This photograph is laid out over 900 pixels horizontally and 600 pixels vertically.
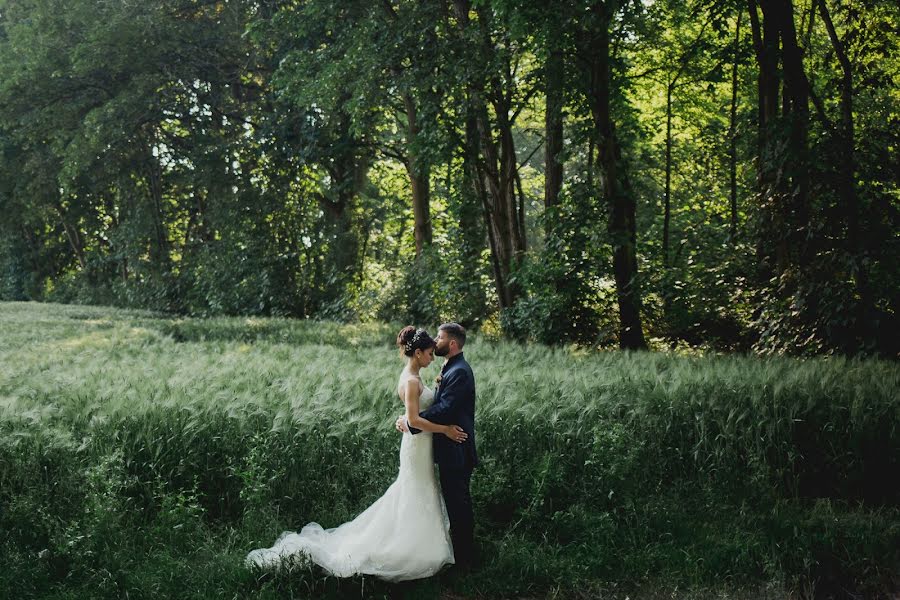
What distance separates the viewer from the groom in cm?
562

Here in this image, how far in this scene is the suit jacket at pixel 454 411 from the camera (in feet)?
18.4

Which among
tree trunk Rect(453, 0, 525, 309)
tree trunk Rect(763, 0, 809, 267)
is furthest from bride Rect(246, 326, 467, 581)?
tree trunk Rect(453, 0, 525, 309)

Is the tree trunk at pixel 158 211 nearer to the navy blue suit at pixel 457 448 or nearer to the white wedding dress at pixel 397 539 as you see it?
the white wedding dress at pixel 397 539

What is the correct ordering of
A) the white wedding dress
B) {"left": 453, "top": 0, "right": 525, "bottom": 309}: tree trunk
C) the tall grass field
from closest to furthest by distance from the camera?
the white wedding dress → the tall grass field → {"left": 453, "top": 0, "right": 525, "bottom": 309}: tree trunk

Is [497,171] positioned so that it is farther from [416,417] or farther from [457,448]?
[416,417]

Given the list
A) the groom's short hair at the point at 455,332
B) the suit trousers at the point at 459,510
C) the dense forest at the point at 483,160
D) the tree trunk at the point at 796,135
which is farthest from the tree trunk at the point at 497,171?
the suit trousers at the point at 459,510

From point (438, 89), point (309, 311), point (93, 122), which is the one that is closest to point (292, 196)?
point (309, 311)

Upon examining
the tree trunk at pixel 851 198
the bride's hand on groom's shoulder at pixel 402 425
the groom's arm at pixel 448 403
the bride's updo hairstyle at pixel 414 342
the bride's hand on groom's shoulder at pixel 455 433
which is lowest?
the bride's hand on groom's shoulder at pixel 455 433

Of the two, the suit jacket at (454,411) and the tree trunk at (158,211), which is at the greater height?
the tree trunk at (158,211)

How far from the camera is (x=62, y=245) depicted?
46.5m

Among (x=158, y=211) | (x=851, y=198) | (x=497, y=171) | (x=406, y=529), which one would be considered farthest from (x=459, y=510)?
(x=158, y=211)

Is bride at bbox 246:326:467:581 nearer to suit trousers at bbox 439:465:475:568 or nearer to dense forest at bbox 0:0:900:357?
suit trousers at bbox 439:465:475:568

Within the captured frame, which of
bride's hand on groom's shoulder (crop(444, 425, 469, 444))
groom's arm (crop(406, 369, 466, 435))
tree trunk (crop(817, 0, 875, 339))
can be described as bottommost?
bride's hand on groom's shoulder (crop(444, 425, 469, 444))

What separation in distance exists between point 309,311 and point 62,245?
85.9 feet
